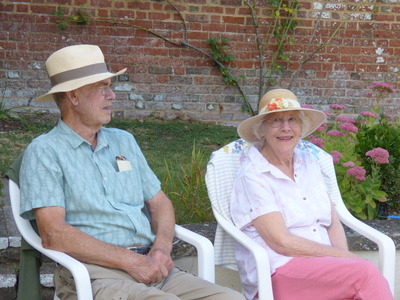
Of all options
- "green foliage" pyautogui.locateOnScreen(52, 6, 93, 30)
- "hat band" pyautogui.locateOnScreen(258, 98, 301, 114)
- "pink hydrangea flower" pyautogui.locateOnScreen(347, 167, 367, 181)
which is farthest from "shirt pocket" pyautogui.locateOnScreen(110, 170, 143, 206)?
"green foliage" pyautogui.locateOnScreen(52, 6, 93, 30)

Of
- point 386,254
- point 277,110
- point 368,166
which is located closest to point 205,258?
point 277,110

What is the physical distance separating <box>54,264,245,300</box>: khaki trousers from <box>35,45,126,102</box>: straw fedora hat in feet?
2.61

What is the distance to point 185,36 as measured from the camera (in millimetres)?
7824

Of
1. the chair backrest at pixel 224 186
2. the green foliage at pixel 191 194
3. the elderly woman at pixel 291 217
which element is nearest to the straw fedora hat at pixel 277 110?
the elderly woman at pixel 291 217

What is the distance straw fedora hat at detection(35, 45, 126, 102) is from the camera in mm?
3176

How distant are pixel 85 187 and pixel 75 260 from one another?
34cm

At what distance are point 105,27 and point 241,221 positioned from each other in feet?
15.5

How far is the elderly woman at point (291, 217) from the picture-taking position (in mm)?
3234

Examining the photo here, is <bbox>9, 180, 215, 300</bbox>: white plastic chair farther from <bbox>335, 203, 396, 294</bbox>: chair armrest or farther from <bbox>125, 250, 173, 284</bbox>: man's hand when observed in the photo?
<bbox>335, 203, 396, 294</bbox>: chair armrest

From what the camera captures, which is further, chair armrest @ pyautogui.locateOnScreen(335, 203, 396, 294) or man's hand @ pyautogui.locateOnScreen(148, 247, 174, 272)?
chair armrest @ pyautogui.locateOnScreen(335, 203, 396, 294)

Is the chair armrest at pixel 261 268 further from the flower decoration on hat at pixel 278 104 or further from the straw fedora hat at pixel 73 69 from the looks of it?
the straw fedora hat at pixel 73 69

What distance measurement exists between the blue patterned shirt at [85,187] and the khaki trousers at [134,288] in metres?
0.18

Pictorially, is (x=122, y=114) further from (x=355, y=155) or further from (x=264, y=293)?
(x=264, y=293)

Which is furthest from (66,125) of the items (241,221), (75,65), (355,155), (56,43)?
(56,43)
